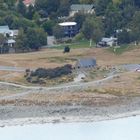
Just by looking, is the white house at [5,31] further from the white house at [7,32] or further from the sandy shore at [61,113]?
the sandy shore at [61,113]

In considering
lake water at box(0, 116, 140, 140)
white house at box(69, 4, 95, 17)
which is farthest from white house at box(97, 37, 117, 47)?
lake water at box(0, 116, 140, 140)

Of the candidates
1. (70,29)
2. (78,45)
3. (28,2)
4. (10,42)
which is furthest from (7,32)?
(28,2)

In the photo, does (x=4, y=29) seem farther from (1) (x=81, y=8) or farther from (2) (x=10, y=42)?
(1) (x=81, y=8)

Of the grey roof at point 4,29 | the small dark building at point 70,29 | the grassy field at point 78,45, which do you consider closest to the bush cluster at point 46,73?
the grassy field at point 78,45

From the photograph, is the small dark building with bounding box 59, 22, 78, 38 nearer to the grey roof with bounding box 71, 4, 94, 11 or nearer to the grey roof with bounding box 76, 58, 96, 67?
the grey roof with bounding box 71, 4, 94, 11

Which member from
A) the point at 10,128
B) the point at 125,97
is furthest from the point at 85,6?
the point at 10,128

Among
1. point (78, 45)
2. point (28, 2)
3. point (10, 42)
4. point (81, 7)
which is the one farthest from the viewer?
point (28, 2)
